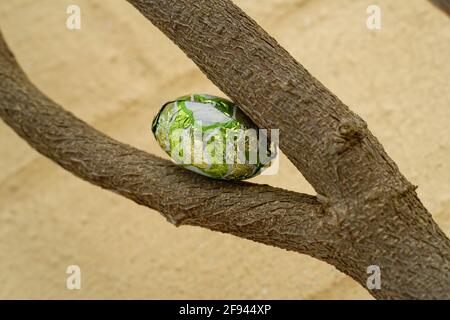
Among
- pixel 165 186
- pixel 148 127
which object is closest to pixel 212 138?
pixel 165 186

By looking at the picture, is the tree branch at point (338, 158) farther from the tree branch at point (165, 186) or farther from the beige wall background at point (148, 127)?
the beige wall background at point (148, 127)

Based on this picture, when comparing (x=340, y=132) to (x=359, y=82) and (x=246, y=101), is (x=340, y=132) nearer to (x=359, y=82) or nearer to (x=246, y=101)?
(x=246, y=101)

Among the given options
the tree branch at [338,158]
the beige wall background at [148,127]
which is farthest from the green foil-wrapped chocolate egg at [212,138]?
the beige wall background at [148,127]

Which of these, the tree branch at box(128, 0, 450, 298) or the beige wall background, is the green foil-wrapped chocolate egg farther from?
the beige wall background

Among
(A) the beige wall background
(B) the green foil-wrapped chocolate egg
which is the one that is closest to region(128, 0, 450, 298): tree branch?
(B) the green foil-wrapped chocolate egg

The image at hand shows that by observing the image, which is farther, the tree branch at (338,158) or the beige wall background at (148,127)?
the beige wall background at (148,127)

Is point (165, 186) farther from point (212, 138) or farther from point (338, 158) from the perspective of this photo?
point (338, 158)
